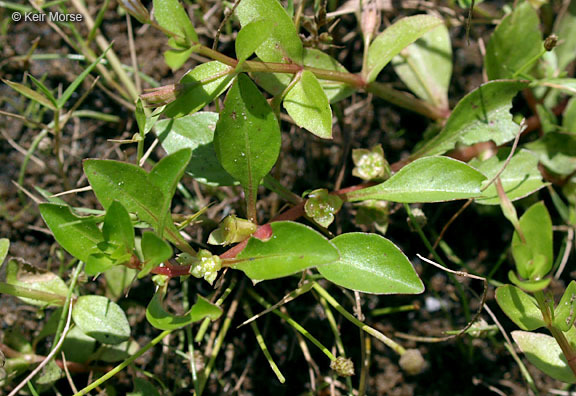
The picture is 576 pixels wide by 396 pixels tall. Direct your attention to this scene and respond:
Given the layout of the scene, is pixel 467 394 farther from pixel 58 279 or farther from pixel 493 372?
pixel 58 279

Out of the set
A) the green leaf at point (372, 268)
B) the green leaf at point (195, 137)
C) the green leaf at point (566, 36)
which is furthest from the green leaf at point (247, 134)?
the green leaf at point (566, 36)

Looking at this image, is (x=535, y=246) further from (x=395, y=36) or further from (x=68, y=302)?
(x=68, y=302)

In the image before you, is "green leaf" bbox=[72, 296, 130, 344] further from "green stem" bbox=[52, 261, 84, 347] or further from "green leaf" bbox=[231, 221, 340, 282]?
"green leaf" bbox=[231, 221, 340, 282]

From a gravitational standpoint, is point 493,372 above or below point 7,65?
below

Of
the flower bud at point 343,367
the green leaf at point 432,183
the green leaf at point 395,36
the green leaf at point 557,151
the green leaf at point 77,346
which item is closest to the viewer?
the green leaf at point 432,183

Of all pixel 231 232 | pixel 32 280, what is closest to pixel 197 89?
pixel 231 232

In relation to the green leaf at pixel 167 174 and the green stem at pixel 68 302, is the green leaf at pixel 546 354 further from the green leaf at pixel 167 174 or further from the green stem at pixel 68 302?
the green stem at pixel 68 302

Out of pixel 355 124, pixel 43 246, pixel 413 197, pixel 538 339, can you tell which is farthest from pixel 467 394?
pixel 43 246
